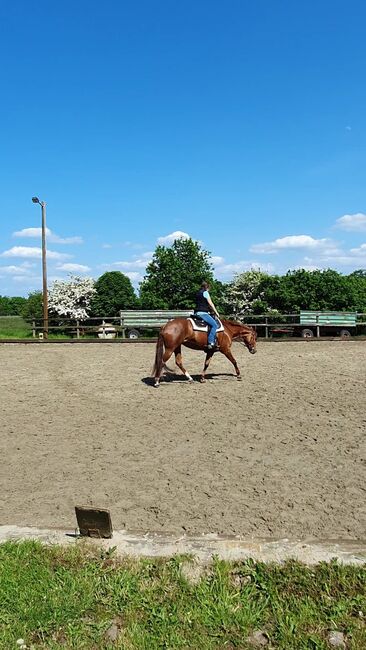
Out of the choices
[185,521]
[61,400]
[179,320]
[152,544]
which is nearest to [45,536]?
[152,544]

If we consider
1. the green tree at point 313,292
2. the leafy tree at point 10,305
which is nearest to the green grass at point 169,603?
the green tree at point 313,292

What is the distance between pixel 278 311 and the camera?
100 feet

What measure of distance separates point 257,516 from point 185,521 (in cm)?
65

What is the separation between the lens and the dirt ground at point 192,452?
412 cm

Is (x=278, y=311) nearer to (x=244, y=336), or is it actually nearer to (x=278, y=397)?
(x=244, y=336)

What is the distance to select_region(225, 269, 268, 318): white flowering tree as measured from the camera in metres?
33.1

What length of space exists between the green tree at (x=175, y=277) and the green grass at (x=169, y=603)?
29.3 meters

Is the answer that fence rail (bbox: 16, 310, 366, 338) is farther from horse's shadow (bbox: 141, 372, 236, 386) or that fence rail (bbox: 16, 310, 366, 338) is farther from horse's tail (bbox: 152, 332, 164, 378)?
horse's tail (bbox: 152, 332, 164, 378)

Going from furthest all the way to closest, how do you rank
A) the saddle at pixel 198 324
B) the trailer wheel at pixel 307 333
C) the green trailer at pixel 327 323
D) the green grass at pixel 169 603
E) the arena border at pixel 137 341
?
the trailer wheel at pixel 307 333 < the green trailer at pixel 327 323 < the arena border at pixel 137 341 < the saddle at pixel 198 324 < the green grass at pixel 169 603

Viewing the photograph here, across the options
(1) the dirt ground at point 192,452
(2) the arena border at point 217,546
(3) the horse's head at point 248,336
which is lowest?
(1) the dirt ground at point 192,452

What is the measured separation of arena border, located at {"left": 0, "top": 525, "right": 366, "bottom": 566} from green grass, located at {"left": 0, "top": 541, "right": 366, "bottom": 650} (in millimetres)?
93

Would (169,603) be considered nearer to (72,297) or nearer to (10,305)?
(72,297)

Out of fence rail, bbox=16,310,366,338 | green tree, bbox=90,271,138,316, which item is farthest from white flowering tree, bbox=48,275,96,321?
fence rail, bbox=16,310,366,338

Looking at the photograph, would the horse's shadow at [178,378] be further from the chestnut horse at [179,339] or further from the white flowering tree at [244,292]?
the white flowering tree at [244,292]
